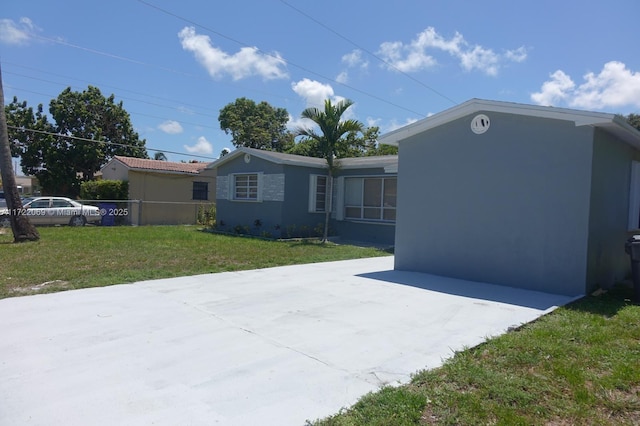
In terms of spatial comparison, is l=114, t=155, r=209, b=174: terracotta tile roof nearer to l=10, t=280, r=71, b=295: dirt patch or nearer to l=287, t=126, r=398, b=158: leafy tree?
l=287, t=126, r=398, b=158: leafy tree

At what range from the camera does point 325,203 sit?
17.1 m

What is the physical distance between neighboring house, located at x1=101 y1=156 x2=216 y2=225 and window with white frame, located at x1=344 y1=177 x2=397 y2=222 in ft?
29.7

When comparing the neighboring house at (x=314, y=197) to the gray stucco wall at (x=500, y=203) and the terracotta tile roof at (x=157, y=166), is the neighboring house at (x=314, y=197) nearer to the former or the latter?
the gray stucco wall at (x=500, y=203)

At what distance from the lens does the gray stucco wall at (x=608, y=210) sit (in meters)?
7.17

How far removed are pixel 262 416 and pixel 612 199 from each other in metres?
7.85

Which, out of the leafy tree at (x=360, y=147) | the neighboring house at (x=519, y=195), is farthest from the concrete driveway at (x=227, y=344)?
the leafy tree at (x=360, y=147)

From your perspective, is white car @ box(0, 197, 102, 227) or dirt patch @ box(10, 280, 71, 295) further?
white car @ box(0, 197, 102, 227)

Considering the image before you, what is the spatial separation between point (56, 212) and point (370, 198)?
13977mm

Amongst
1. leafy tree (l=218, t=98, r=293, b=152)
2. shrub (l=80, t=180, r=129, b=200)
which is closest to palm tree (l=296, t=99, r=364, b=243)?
shrub (l=80, t=180, r=129, b=200)

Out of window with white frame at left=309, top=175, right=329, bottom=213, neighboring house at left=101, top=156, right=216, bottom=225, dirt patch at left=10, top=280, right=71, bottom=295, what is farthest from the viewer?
neighboring house at left=101, top=156, right=216, bottom=225

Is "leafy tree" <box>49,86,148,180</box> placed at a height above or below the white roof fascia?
above

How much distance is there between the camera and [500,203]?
789cm

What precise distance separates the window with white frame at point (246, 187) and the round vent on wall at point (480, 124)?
1058 centimetres

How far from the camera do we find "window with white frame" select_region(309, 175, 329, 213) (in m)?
16.9
